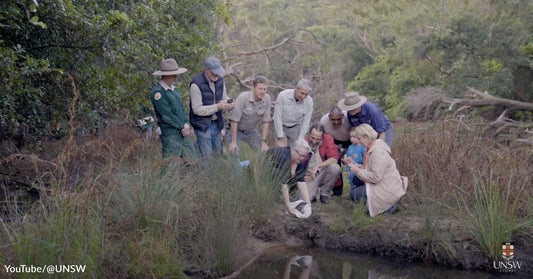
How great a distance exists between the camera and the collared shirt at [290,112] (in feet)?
23.1

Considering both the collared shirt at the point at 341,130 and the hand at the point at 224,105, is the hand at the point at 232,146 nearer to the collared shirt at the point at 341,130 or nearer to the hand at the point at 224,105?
the hand at the point at 224,105

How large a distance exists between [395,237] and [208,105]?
2567mm

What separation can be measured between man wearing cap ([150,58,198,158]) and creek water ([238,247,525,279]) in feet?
4.96

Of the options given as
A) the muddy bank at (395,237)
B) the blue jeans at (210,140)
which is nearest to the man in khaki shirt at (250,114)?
the blue jeans at (210,140)

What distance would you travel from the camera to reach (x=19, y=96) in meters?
5.60

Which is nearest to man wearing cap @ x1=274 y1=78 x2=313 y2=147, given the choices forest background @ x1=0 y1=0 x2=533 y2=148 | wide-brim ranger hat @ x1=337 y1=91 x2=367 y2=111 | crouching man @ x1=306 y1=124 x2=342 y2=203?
crouching man @ x1=306 y1=124 x2=342 y2=203

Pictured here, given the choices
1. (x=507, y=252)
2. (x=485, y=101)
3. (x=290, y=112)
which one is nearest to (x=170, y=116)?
(x=290, y=112)

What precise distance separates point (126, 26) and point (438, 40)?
494 inches

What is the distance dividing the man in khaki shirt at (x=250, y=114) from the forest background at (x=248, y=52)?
3.93ft

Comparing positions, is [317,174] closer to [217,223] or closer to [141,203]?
[217,223]

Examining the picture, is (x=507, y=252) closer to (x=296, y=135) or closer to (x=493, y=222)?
(x=493, y=222)

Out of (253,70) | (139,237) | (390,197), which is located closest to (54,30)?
(139,237)

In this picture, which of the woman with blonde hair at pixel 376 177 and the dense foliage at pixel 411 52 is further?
the dense foliage at pixel 411 52

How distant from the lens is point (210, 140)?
21.9 ft
